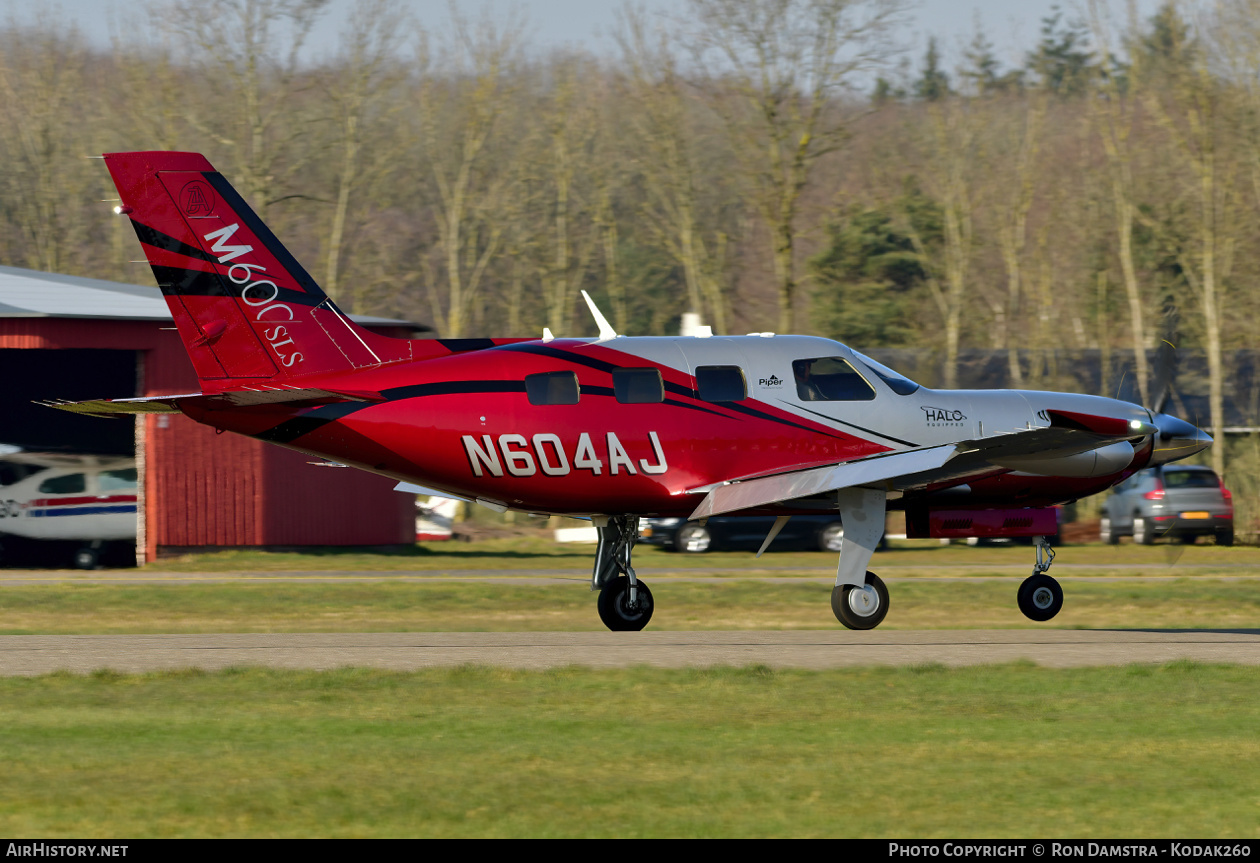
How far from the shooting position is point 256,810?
834 cm

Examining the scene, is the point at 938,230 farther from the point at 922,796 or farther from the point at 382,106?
the point at 922,796

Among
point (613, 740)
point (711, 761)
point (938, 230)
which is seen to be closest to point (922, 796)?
point (711, 761)

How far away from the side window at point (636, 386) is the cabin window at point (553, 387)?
1.76ft

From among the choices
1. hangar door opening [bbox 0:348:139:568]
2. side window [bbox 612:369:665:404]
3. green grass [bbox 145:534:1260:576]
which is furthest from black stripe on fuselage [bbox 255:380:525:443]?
hangar door opening [bbox 0:348:139:568]

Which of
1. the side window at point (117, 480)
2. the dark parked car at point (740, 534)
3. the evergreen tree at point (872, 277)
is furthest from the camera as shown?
the evergreen tree at point (872, 277)

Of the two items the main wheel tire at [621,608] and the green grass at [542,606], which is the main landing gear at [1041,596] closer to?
the green grass at [542,606]

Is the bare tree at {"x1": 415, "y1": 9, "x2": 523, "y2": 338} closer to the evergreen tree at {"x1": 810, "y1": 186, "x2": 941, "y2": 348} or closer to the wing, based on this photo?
the evergreen tree at {"x1": 810, "y1": 186, "x2": 941, "y2": 348}

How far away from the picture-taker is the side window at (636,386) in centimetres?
1775

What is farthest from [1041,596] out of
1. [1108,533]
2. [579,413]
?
[1108,533]

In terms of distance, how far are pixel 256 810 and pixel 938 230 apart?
64053mm

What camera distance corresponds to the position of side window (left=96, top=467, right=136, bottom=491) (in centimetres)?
3678

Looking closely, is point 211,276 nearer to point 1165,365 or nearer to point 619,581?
point 619,581

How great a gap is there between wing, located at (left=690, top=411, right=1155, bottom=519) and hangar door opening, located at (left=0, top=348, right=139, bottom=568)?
911 inches

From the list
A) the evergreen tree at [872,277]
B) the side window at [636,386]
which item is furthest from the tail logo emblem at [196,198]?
the evergreen tree at [872,277]
